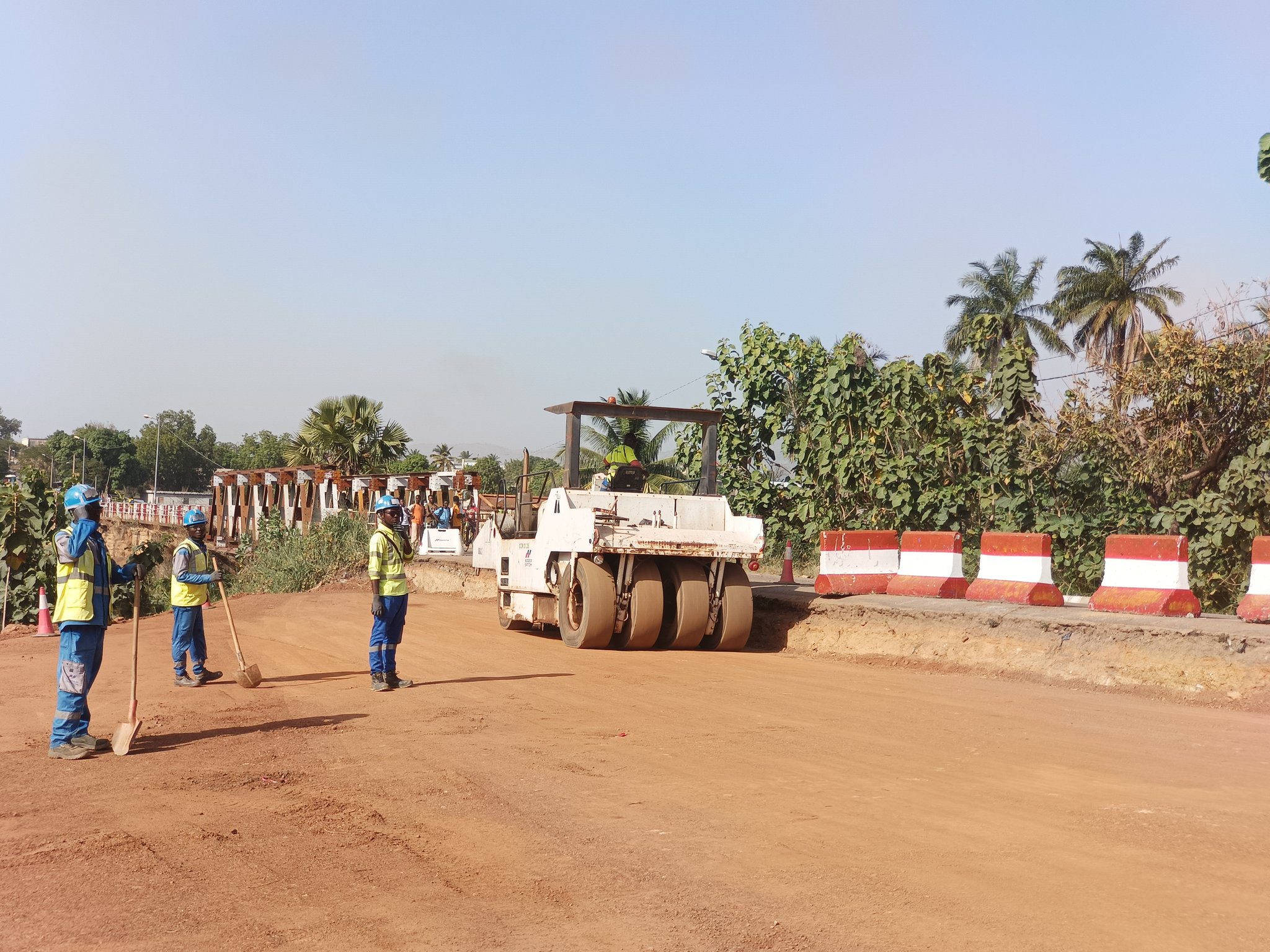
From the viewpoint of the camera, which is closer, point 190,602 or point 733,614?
point 190,602

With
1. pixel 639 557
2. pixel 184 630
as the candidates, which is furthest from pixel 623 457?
pixel 184 630

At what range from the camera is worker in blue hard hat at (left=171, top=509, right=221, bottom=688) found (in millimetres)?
11305

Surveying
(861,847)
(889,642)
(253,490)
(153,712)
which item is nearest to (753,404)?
(889,642)

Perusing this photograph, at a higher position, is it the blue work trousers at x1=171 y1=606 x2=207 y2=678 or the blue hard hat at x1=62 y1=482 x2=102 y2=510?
the blue hard hat at x1=62 y1=482 x2=102 y2=510

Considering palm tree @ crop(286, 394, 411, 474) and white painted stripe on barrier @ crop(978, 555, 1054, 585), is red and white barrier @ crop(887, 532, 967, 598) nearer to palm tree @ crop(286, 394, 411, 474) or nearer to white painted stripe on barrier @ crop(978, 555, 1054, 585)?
white painted stripe on barrier @ crop(978, 555, 1054, 585)

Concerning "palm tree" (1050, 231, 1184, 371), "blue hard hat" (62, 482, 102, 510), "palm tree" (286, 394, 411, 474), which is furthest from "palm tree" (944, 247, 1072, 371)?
"blue hard hat" (62, 482, 102, 510)

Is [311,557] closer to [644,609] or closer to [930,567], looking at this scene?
[644,609]

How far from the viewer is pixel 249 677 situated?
11016 millimetres

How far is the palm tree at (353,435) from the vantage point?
42281 mm

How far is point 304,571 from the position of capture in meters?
25.8

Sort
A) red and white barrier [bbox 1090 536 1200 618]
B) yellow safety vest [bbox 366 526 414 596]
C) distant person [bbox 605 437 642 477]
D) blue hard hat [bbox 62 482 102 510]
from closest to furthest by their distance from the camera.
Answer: blue hard hat [bbox 62 482 102 510] → yellow safety vest [bbox 366 526 414 596] → red and white barrier [bbox 1090 536 1200 618] → distant person [bbox 605 437 642 477]

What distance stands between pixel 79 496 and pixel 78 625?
0.92 meters

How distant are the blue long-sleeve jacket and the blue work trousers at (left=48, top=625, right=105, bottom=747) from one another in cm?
8

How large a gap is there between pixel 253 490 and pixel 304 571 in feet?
77.6
